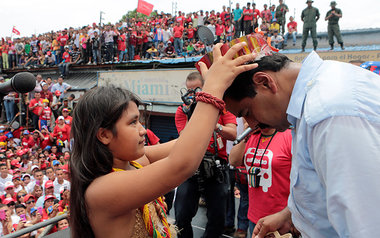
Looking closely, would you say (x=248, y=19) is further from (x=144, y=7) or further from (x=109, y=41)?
(x=109, y=41)

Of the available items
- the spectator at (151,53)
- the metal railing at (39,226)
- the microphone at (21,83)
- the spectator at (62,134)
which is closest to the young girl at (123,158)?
the microphone at (21,83)

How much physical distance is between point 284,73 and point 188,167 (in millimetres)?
539

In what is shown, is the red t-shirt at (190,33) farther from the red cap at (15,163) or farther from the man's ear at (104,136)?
the man's ear at (104,136)

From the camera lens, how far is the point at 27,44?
21484 millimetres

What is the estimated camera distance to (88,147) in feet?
4.93

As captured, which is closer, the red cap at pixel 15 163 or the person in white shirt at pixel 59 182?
the person in white shirt at pixel 59 182

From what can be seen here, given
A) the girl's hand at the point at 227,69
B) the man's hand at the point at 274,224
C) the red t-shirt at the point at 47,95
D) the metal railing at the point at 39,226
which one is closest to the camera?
the girl's hand at the point at 227,69

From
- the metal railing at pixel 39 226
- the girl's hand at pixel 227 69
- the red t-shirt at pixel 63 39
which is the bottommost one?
the metal railing at pixel 39 226

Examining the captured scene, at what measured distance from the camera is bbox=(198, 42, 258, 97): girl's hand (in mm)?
1229

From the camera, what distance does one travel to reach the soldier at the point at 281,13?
49.0ft

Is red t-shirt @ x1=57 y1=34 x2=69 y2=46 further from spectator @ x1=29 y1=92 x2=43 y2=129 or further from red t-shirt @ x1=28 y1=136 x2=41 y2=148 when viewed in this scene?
red t-shirt @ x1=28 y1=136 x2=41 y2=148

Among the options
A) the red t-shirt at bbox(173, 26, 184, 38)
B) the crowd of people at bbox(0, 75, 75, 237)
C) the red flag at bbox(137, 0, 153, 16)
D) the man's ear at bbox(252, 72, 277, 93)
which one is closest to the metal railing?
the crowd of people at bbox(0, 75, 75, 237)

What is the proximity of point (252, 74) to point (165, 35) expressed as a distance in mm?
16321

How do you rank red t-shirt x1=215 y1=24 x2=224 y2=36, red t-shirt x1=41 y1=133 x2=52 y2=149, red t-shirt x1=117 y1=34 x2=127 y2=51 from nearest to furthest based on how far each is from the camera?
1. red t-shirt x1=41 y1=133 x2=52 y2=149
2. red t-shirt x1=215 y1=24 x2=224 y2=36
3. red t-shirt x1=117 y1=34 x2=127 y2=51
